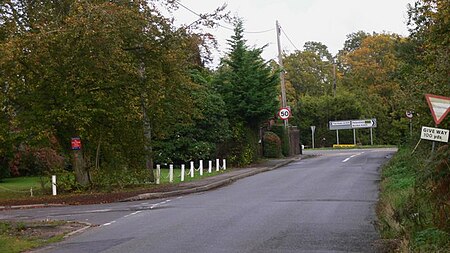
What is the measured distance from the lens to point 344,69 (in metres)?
98.8

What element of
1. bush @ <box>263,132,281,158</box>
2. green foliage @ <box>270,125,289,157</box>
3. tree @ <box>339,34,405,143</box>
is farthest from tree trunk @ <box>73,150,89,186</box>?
tree @ <box>339,34,405,143</box>

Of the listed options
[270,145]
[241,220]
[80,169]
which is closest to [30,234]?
[241,220]

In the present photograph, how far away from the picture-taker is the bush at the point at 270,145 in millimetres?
46156

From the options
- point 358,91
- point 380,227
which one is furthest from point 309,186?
point 358,91

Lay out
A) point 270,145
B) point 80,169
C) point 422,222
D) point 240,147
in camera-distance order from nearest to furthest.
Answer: point 422,222 → point 80,169 → point 240,147 → point 270,145

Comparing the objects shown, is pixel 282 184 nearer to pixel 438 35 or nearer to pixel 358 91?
pixel 438 35

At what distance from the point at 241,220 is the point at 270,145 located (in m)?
31.8

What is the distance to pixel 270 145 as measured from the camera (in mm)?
46250

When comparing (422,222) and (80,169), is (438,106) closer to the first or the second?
(422,222)

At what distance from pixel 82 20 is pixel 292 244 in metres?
13.0

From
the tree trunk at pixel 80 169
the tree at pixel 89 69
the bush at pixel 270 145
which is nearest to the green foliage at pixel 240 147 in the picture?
the bush at pixel 270 145

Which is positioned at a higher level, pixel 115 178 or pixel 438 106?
pixel 438 106

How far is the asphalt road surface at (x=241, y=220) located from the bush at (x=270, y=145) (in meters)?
21.5

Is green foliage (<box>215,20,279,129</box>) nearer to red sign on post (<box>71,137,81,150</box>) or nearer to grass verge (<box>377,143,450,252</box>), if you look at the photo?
red sign on post (<box>71,137,81,150</box>)
